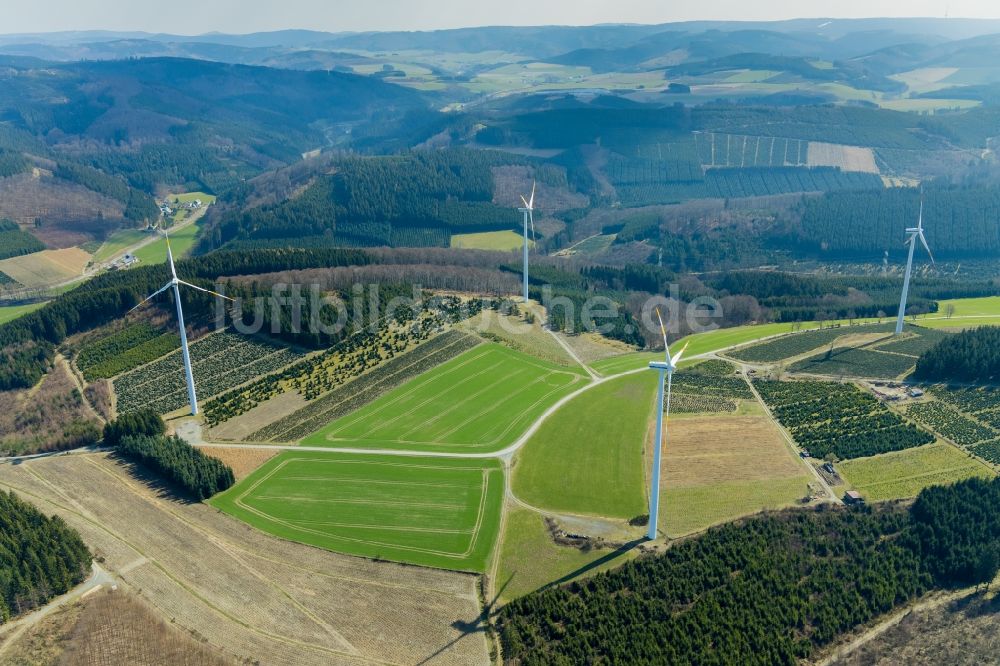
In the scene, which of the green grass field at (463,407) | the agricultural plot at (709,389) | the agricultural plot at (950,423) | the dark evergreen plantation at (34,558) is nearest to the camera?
the dark evergreen plantation at (34,558)

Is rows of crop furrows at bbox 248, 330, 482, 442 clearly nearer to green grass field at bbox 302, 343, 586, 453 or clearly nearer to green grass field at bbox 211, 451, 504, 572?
A: green grass field at bbox 302, 343, 586, 453

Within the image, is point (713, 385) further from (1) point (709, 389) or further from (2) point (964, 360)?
(2) point (964, 360)

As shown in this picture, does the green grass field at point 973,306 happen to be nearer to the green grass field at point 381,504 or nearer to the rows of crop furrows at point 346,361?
the rows of crop furrows at point 346,361

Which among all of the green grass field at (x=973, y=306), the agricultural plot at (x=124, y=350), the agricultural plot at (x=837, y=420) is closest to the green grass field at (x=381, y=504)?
the agricultural plot at (x=837, y=420)

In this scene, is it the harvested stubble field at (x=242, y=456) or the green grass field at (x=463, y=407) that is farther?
the green grass field at (x=463, y=407)

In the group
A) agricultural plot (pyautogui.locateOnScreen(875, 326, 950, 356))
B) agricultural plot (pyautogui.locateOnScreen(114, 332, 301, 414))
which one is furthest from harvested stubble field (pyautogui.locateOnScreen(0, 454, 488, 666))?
agricultural plot (pyautogui.locateOnScreen(875, 326, 950, 356))

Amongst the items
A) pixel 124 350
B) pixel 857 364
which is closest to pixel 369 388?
pixel 124 350
